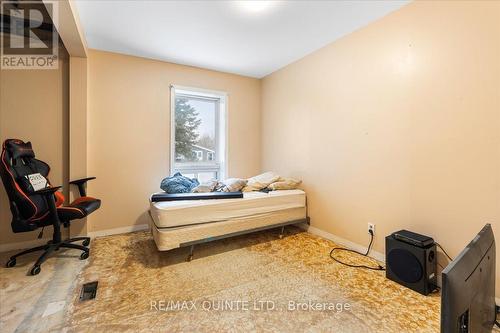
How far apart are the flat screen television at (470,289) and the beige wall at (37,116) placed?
3691 millimetres

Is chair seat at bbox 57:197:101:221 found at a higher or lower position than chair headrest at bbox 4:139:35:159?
lower

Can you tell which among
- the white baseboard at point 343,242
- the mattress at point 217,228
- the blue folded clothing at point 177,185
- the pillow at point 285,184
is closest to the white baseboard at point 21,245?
the mattress at point 217,228

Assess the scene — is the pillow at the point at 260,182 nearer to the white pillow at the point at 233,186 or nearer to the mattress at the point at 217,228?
the white pillow at the point at 233,186

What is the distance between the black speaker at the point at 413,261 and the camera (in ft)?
6.02

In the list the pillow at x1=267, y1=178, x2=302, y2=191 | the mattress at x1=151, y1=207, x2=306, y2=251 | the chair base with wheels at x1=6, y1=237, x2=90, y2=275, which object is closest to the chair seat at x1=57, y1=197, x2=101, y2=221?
the chair base with wheels at x1=6, y1=237, x2=90, y2=275

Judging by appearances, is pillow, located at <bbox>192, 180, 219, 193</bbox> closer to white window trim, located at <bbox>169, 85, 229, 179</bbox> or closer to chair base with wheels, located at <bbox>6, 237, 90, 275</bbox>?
white window trim, located at <bbox>169, 85, 229, 179</bbox>

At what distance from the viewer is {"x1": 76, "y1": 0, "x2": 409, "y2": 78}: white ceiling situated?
86.3 inches

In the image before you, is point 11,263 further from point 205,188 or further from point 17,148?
point 205,188

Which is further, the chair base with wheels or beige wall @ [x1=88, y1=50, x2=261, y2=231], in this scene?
beige wall @ [x1=88, y1=50, x2=261, y2=231]

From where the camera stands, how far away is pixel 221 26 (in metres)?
2.53

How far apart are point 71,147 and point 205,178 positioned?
1893mm

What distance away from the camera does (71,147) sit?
285 centimetres

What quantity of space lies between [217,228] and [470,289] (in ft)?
7.23

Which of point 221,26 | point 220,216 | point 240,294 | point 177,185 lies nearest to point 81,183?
point 177,185
